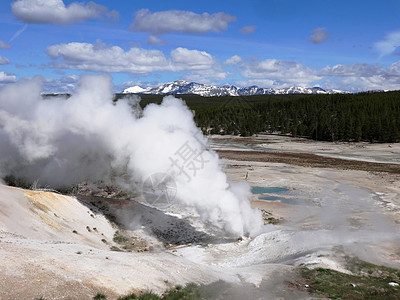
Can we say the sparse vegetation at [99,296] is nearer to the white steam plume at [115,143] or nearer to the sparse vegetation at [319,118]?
the white steam plume at [115,143]

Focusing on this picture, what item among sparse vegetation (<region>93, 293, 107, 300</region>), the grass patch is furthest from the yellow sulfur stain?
the grass patch

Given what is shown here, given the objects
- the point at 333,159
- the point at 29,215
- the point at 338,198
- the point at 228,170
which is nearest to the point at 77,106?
the point at 29,215

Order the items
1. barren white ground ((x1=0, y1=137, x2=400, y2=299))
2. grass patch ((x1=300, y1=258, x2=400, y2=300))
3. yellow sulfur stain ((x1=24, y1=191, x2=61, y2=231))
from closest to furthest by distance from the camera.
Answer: barren white ground ((x1=0, y1=137, x2=400, y2=299)) → grass patch ((x1=300, y1=258, x2=400, y2=300)) → yellow sulfur stain ((x1=24, y1=191, x2=61, y2=231))

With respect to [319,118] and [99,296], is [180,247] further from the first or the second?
[319,118]

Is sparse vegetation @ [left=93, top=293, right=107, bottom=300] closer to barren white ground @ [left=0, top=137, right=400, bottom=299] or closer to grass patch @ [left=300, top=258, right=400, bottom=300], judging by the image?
barren white ground @ [left=0, top=137, right=400, bottom=299]

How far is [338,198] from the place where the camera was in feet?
126

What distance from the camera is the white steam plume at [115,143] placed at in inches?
915

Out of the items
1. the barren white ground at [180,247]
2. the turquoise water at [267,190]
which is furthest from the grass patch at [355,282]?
the turquoise water at [267,190]

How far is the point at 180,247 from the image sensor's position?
2442 cm

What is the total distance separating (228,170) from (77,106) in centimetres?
3588

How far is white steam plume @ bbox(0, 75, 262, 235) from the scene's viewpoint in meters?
23.2

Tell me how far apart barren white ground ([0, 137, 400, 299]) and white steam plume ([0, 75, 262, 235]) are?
9.55ft

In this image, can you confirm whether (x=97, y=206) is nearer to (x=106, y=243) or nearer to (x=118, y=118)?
(x=106, y=243)

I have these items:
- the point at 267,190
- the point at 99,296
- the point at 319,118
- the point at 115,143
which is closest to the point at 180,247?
the point at 115,143
